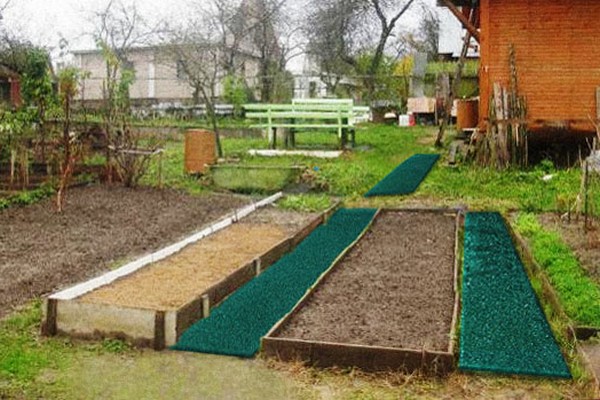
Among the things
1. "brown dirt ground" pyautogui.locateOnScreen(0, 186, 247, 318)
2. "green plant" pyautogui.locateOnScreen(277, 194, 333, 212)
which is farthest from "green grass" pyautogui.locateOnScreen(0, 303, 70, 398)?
"green plant" pyautogui.locateOnScreen(277, 194, 333, 212)

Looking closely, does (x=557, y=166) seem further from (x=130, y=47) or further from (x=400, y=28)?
(x=130, y=47)

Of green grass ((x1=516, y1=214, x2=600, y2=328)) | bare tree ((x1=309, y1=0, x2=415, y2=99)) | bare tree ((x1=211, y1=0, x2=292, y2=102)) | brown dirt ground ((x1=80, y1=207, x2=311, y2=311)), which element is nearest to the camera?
green grass ((x1=516, y1=214, x2=600, y2=328))

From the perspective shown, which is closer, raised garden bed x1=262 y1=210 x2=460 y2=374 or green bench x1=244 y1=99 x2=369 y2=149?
raised garden bed x1=262 y1=210 x2=460 y2=374

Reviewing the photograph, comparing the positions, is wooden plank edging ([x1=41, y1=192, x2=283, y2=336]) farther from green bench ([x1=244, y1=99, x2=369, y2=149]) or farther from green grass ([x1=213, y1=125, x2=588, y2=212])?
green bench ([x1=244, y1=99, x2=369, y2=149])

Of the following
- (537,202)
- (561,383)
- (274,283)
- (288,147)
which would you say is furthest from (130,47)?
(561,383)

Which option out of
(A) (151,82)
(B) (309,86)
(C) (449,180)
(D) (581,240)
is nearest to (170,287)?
(D) (581,240)

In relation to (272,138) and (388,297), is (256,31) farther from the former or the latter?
(388,297)

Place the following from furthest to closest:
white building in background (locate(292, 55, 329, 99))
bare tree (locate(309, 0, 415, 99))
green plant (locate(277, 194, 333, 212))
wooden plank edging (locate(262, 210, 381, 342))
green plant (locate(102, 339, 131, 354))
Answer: bare tree (locate(309, 0, 415, 99))
white building in background (locate(292, 55, 329, 99))
green plant (locate(277, 194, 333, 212))
wooden plank edging (locate(262, 210, 381, 342))
green plant (locate(102, 339, 131, 354))

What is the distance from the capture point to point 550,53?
12.7 m

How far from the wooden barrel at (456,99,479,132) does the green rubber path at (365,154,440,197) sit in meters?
1.17

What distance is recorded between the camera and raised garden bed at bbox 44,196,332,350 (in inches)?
187

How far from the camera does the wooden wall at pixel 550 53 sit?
495 inches

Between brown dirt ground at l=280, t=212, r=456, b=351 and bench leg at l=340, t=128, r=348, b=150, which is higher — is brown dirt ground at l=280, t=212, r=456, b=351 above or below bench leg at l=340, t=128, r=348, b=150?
below

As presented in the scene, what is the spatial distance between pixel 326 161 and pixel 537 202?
14.3 ft
